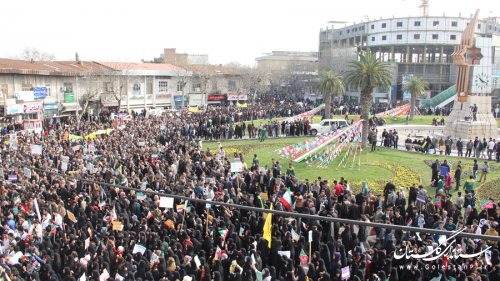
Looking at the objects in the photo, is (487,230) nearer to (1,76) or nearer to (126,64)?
(1,76)

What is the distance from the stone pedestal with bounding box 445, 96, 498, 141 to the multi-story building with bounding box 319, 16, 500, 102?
35200 mm

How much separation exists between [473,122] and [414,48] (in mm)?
46195

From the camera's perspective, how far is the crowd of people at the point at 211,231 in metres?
10.5

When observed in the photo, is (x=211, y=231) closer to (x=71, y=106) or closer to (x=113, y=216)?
(x=113, y=216)

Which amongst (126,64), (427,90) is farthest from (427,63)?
(126,64)

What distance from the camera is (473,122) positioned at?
101 ft

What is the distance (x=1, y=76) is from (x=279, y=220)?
34781 millimetres

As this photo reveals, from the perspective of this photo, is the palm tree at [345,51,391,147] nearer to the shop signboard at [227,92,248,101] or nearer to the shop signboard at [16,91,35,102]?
the shop signboard at [16,91,35,102]

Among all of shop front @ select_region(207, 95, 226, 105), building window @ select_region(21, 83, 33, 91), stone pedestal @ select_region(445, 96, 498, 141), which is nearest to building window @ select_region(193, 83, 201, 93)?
shop front @ select_region(207, 95, 226, 105)

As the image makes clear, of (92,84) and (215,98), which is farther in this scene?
(215,98)

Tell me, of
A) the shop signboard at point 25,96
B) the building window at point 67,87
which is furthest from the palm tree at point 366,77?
the building window at point 67,87

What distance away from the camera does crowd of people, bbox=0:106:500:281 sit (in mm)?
10516

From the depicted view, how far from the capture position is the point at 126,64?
57.9 meters

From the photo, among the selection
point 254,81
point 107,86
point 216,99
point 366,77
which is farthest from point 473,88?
point 254,81
